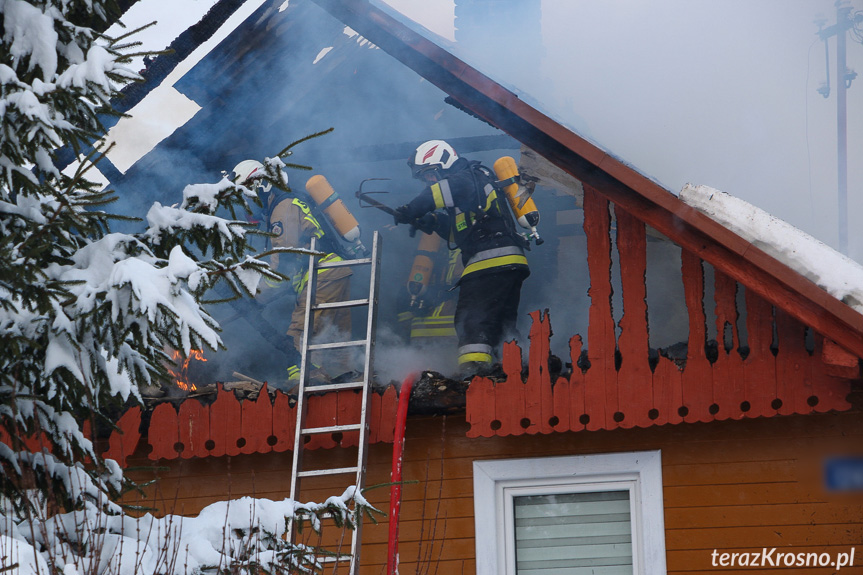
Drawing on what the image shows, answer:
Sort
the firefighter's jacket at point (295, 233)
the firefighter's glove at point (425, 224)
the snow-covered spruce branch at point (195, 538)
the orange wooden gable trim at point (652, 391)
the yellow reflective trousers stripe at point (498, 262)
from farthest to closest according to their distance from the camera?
the firefighter's jacket at point (295, 233), the firefighter's glove at point (425, 224), the yellow reflective trousers stripe at point (498, 262), the orange wooden gable trim at point (652, 391), the snow-covered spruce branch at point (195, 538)

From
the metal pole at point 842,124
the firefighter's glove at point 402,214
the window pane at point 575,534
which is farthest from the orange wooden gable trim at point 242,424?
the metal pole at point 842,124

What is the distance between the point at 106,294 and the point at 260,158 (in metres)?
4.89

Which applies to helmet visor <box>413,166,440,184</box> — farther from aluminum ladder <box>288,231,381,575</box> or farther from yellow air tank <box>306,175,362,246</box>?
aluminum ladder <box>288,231,381,575</box>

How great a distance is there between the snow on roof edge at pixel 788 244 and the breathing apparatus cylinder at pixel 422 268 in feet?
7.57

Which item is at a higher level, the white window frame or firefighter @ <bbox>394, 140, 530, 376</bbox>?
firefighter @ <bbox>394, 140, 530, 376</bbox>

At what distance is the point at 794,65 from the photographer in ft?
43.9

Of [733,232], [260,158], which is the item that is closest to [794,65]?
[260,158]

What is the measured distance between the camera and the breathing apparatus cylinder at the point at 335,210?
7301 mm

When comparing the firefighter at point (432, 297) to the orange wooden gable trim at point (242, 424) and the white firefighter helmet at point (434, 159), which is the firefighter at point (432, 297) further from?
the orange wooden gable trim at point (242, 424)

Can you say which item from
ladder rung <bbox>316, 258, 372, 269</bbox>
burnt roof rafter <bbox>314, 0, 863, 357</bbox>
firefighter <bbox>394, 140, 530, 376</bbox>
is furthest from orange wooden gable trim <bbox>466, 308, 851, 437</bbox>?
ladder rung <bbox>316, 258, 372, 269</bbox>

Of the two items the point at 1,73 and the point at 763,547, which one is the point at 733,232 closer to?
the point at 763,547

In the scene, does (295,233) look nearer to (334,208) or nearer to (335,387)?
(334,208)

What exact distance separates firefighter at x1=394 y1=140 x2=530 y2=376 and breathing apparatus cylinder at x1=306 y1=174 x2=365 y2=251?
0.47m

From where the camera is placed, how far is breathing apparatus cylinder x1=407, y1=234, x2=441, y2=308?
292 inches
